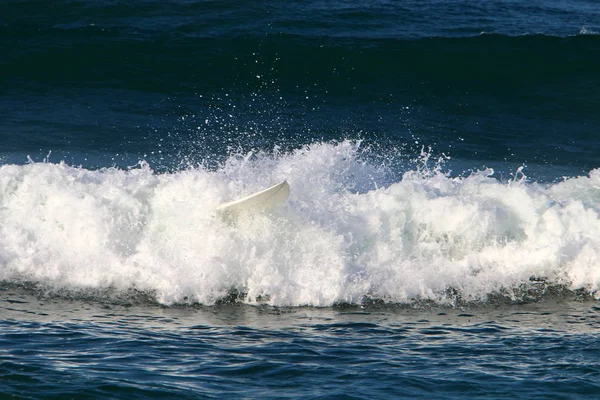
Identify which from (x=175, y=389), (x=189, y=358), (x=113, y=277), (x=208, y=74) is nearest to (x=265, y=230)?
(x=113, y=277)

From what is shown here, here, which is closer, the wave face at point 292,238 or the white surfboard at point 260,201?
the wave face at point 292,238

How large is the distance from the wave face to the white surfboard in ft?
0.42

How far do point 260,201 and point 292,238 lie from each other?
548mm

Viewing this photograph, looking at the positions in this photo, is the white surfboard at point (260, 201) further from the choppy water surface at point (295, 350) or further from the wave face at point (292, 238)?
the choppy water surface at point (295, 350)

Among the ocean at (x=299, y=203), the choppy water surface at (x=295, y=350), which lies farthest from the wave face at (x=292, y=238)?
the choppy water surface at (x=295, y=350)

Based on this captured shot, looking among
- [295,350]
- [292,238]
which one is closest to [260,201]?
[292,238]

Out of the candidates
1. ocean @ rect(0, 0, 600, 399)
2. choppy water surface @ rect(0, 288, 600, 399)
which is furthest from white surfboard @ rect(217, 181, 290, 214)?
choppy water surface @ rect(0, 288, 600, 399)

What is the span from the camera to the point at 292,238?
30.6 ft

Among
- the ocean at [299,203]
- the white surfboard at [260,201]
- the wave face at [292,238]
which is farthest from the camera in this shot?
the white surfboard at [260,201]

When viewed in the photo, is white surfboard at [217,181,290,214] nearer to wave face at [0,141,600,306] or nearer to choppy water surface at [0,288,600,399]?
wave face at [0,141,600,306]

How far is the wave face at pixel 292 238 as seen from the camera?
29.1 feet

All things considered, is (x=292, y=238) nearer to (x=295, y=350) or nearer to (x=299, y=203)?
(x=299, y=203)

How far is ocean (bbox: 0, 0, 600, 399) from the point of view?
6629mm

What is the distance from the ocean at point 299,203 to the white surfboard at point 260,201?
0.12 metres
